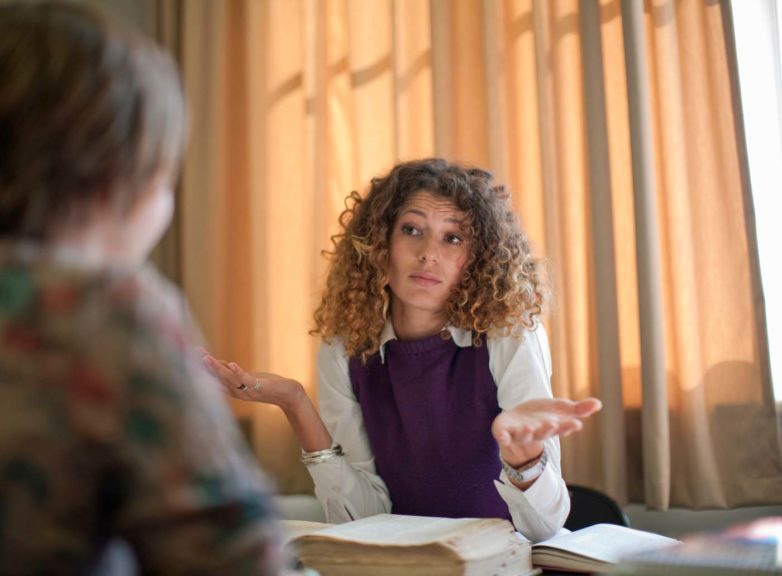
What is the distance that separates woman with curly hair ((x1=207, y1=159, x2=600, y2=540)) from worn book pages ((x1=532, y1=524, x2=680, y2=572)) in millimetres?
362

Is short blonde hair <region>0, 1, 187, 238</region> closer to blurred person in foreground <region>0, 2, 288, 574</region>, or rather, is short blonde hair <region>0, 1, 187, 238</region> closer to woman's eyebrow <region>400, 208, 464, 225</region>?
blurred person in foreground <region>0, 2, 288, 574</region>

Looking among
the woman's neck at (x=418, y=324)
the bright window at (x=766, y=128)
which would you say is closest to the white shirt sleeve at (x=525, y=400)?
the woman's neck at (x=418, y=324)

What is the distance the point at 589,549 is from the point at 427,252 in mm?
796

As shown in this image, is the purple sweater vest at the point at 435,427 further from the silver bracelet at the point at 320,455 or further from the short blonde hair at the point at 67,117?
the short blonde hair at the point at 67,117

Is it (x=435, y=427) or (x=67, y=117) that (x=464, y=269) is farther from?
(x=67, y=117)

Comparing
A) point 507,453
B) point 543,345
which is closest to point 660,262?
point 543,345

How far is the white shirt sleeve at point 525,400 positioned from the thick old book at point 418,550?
0.28 m

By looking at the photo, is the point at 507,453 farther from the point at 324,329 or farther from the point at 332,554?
the point at 324,329

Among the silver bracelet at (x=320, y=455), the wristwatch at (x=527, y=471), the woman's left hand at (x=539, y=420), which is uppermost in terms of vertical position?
the woman's left hand at (x=539, y=420)

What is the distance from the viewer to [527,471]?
135cm

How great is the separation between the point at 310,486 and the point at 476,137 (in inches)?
48.2

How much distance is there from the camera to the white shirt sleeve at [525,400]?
1379 millimetres

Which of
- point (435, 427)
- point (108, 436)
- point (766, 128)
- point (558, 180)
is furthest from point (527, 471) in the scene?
point (766, 128)

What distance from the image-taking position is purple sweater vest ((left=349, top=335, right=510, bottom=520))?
1.65 metres
